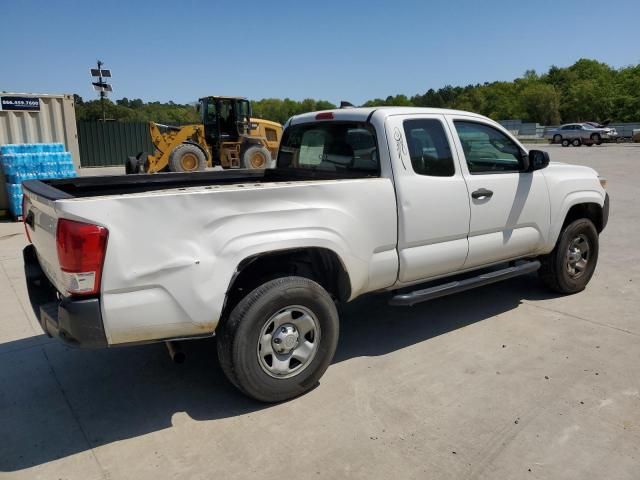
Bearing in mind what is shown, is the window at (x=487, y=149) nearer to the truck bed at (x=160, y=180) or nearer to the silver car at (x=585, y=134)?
the truck bed at (x=160, y=180)

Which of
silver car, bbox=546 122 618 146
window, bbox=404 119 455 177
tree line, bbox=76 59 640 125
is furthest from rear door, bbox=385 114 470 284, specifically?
tree line, bbox=76 59 640 125

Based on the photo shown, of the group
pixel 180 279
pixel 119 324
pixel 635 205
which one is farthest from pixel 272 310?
pixel 635 205

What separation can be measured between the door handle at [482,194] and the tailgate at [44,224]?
3168 mm

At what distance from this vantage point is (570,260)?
18.0 feet

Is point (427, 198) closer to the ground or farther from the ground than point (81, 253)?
farther from the ground

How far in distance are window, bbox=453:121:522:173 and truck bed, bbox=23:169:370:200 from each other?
110 centimetres

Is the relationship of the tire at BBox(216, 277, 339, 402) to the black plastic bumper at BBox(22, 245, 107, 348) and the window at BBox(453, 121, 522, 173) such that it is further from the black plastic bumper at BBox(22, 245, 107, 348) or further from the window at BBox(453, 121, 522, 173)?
the window at BBox(453, 121, 522, 173)

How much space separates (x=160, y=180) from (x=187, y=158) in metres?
12.1

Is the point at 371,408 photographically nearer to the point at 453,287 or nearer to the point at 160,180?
the point at 453,287

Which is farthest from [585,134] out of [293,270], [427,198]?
[293,270]

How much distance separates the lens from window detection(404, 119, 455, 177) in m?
4.07

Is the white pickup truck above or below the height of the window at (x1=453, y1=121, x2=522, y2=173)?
below

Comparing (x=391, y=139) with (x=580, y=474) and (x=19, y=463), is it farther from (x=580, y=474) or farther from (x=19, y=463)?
(x=19, y=463)

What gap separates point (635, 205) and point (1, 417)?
12.3m
